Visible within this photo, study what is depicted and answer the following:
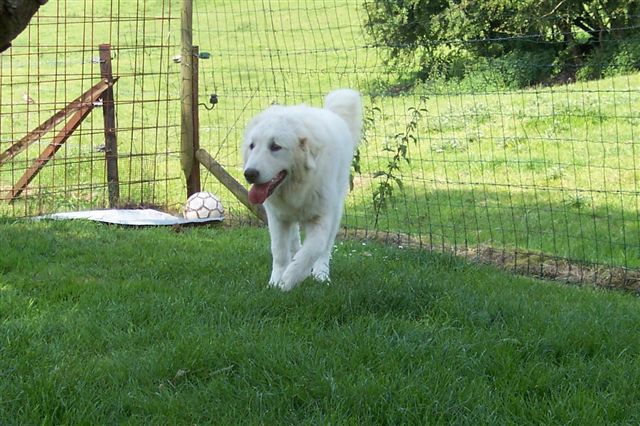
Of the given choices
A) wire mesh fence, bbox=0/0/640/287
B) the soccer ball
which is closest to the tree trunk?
wire mesh fence, bbox=0/0/640/287

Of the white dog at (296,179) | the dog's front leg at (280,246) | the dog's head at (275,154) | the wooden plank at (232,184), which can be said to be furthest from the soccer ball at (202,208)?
the dog's head at (275,154)

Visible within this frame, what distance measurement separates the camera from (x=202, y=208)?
738 centimetres

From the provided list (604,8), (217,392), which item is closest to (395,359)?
(217,392)

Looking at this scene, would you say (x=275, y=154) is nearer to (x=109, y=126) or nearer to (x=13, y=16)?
(x=13, y=16)

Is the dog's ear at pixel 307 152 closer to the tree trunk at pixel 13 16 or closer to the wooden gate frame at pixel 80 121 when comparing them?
the tree trunk at pixel 13 16

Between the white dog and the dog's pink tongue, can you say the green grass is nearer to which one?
the white dog

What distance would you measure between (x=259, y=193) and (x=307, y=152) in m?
0.41

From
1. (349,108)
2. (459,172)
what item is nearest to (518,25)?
(459,172)

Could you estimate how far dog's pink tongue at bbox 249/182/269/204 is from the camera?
4.53 meters

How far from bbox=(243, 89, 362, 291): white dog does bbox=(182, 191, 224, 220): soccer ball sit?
7.11 feet

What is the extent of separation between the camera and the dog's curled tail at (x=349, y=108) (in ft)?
19.4

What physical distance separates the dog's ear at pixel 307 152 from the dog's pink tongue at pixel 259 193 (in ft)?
0.98

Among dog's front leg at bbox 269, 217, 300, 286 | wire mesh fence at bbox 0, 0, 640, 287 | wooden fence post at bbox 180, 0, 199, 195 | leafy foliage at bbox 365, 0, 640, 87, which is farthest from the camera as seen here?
leafy foliage at bbox 365, 0, 640, 87

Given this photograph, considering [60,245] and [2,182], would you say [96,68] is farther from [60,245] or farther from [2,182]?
[60,245]
